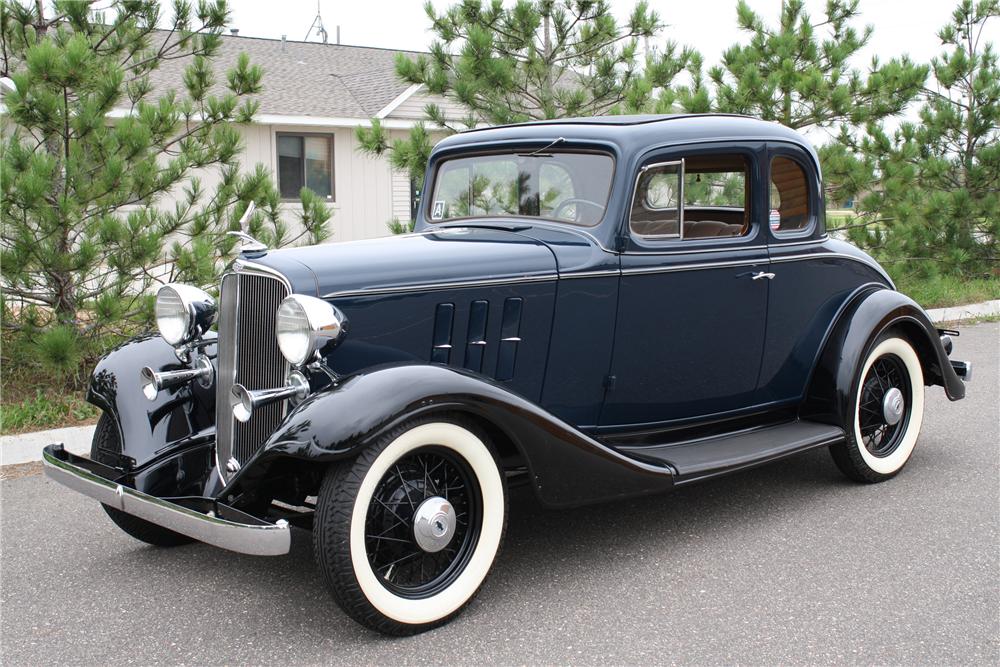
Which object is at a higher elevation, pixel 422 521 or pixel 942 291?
pixel 422 521

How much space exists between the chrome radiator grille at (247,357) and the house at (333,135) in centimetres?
1151

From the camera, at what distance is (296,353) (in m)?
3.12

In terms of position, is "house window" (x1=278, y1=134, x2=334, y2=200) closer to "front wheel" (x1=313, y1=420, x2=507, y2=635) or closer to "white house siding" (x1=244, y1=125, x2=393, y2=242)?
"white house siding" (x1=244, y1=125, x2=393, y2=242)

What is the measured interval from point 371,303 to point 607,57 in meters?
6.61

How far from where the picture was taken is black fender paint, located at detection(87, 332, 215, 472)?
3.68m

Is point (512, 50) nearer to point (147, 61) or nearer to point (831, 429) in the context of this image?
point (147, 61)

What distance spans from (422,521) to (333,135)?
536 inches

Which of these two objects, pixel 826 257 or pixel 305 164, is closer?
pixel 826 257

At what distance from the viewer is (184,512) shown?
297 centimetres

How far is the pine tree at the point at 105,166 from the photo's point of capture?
5.67 m

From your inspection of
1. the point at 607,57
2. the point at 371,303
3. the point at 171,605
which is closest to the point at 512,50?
the point at 607,57

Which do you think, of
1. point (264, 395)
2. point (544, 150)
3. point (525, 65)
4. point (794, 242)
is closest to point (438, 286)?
point (264, 395)

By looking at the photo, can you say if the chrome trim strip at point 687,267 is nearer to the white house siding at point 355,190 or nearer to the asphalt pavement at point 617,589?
the asphalt pavement at point 617,589

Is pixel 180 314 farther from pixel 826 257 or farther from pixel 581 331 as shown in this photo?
pixel 826 257
